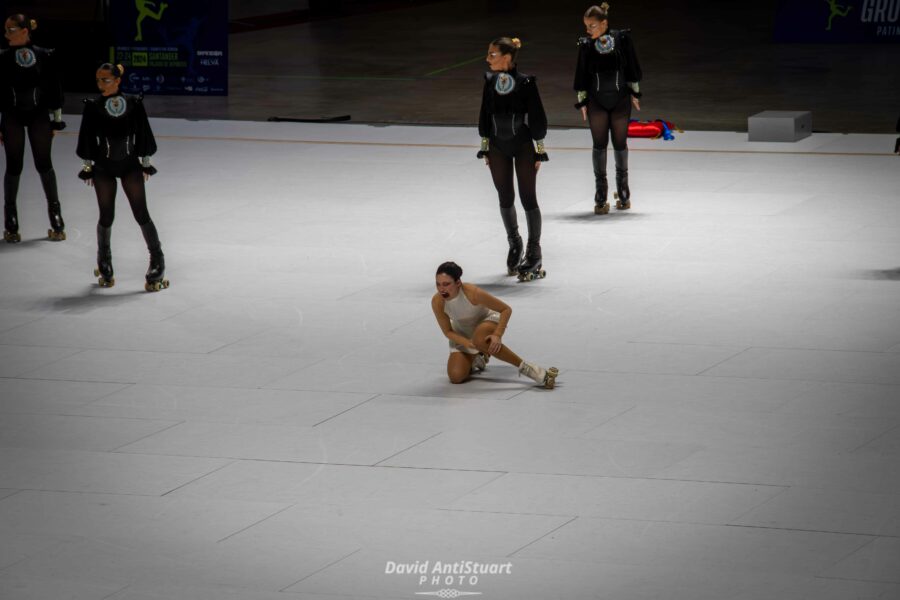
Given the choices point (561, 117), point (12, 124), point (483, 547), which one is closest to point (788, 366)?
point (483, 547)

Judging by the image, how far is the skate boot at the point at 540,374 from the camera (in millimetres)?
10625

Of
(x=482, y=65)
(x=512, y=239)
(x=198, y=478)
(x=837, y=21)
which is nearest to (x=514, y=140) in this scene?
(x=512, y=239)

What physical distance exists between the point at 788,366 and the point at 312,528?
174 inches

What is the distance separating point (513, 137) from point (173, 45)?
14372mm

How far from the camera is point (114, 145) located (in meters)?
13.3

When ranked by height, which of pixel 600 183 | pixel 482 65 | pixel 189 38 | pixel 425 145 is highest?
pixel 189 38

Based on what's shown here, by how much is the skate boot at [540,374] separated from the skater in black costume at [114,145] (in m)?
4.40

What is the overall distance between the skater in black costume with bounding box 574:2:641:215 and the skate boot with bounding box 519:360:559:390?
19.5ft

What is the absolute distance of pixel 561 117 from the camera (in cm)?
2386

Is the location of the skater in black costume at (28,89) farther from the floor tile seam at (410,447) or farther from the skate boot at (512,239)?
the floor tile seam at (410,447)

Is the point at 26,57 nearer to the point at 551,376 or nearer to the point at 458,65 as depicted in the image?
the point at 551,376

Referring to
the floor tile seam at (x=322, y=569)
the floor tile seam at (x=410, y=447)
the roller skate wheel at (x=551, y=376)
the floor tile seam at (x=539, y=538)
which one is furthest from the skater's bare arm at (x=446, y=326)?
the floor tile seam at (x=322, y=569)

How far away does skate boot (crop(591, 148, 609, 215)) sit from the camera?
16484mm

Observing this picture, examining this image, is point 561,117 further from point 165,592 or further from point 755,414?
point 165,592
